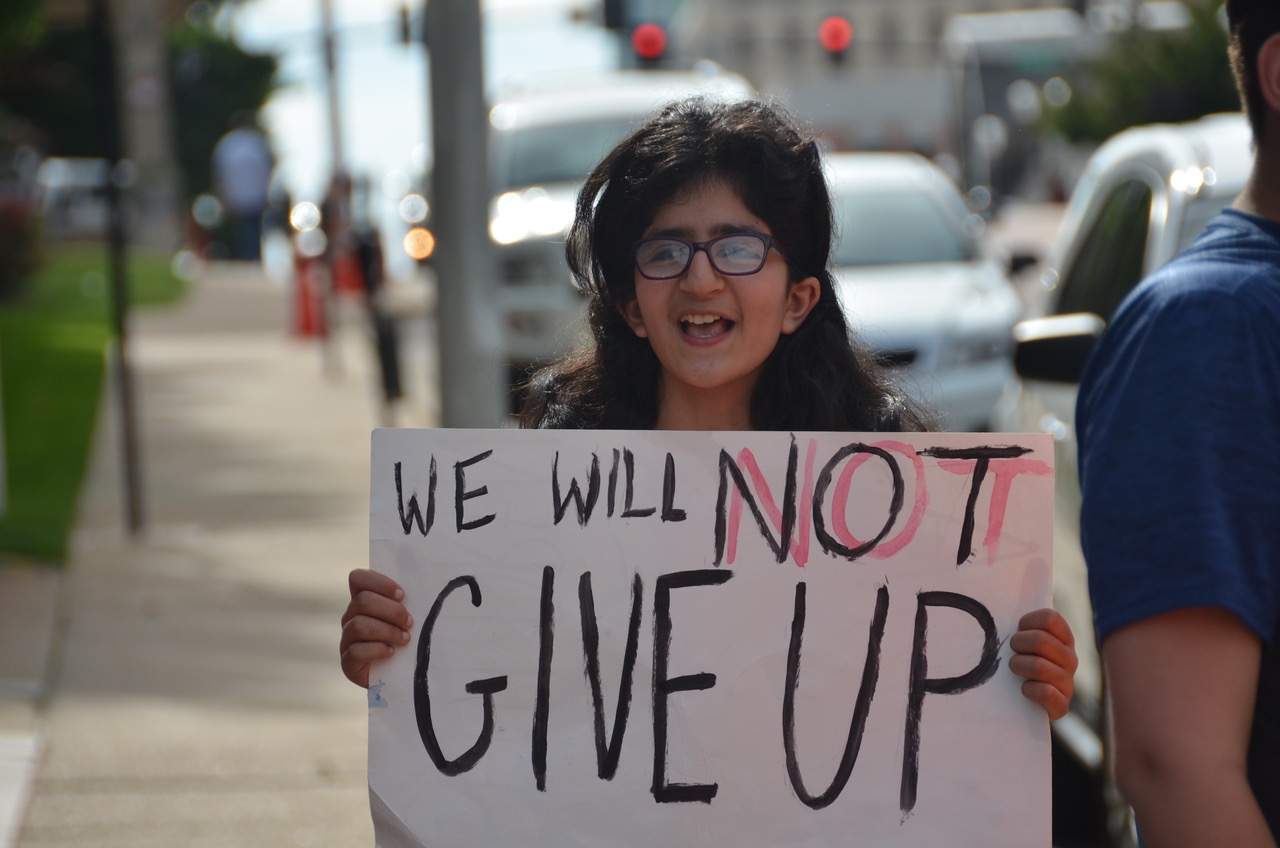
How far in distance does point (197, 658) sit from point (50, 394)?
748 cm

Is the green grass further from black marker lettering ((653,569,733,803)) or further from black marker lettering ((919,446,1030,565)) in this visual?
black marker lettering ((919,446,1030,565))

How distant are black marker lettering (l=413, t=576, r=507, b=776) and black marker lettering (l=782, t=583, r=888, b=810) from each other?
1.25 ft

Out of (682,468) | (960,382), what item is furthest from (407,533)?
(960,382)

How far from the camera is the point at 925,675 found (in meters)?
2.23

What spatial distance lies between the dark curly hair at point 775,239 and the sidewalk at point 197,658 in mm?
2320

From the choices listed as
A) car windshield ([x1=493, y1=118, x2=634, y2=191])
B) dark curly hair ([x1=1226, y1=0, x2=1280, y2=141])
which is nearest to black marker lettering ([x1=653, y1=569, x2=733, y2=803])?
dark curly hair ([x1=1226, y1=0, x2=1280, y2=141])

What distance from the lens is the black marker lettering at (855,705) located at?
2.21 metres

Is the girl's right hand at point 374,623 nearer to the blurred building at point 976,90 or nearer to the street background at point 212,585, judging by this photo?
the street background at point 212,585

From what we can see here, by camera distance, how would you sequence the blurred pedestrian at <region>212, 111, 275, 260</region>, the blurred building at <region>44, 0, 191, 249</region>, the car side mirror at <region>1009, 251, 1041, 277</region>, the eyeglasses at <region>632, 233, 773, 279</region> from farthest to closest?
the blurred building at <region>44, 0, 191, 249</region>, the blurred pedestrian at <region>212, 111, 275, 260</region>, the car side mirror at <region>1009, 251, 1041, 277</region>, the eyeglasses at <region>632, 233, 773, 279</region>

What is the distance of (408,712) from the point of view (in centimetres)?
228

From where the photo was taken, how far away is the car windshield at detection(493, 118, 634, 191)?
428 inches

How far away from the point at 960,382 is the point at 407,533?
242 inches

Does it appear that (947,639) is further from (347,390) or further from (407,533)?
(347,390)

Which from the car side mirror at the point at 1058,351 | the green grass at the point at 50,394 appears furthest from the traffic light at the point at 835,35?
the car side mirror at the point at 1058,351
